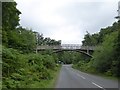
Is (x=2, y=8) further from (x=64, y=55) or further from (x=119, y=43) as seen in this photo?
(x=64, y=55)

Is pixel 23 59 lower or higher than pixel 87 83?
higher

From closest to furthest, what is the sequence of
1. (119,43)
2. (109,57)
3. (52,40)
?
1. (119,43)
2. (109,57)
3. (52,40)

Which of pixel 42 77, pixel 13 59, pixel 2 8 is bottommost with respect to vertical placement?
pixel 42 77

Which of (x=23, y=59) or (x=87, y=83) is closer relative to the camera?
(x=23, y=59)

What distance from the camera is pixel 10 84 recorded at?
17.1 meters

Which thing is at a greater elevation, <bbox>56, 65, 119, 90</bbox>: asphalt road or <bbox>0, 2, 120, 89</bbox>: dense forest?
<bbox>0, 2, 120, 89</bbox>: dense forest

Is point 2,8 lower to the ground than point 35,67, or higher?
higher

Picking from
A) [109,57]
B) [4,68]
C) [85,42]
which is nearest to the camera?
[4,68]

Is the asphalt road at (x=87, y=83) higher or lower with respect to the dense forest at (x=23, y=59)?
lower

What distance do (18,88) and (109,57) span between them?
3040 cm

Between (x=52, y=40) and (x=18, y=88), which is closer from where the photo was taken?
(x=18, y=88)

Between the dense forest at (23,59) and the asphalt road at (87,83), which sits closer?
the dense forest at (23,59)

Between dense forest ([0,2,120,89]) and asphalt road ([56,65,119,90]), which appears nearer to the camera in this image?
dense forest ([0,2,120,89])

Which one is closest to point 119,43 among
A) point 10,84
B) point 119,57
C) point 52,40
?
point 119,57
